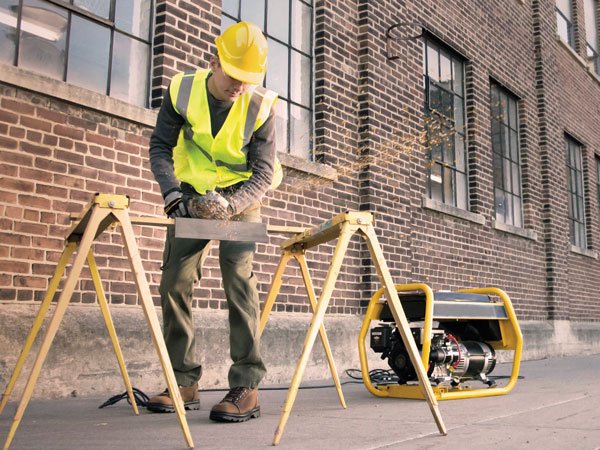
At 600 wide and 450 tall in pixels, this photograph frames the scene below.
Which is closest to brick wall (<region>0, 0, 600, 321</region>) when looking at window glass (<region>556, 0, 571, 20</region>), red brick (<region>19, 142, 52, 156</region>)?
red brick (<region>19, 142, 52, 156</region>)

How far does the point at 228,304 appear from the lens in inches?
138

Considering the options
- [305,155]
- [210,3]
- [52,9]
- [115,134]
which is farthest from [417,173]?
[52,9]

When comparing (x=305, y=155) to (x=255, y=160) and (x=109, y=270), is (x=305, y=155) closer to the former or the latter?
(x=109, y=270)

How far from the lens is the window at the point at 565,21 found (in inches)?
531

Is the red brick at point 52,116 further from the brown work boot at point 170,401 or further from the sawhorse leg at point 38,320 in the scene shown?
the brown work boot at point 170,401

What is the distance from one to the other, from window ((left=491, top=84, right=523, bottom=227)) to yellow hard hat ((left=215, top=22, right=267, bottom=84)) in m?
8.03

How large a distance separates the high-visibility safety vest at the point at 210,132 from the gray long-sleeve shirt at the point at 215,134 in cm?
4

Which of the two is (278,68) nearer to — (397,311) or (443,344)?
(443,344)

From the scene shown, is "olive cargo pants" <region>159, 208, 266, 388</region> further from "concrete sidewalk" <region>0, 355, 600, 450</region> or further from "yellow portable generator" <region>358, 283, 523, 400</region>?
"yellow portable generator" <region>358, 283, 523, 400</region>

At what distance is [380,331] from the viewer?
4.78 metres

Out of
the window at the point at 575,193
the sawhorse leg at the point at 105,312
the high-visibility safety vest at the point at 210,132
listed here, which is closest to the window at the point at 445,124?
the window at the point at 575,193

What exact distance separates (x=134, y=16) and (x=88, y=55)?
0.61 metres

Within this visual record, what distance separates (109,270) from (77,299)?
13.0 inches

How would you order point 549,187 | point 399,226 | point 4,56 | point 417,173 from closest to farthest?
point 4,56, point 399,226, point 417,173, point 549,187
